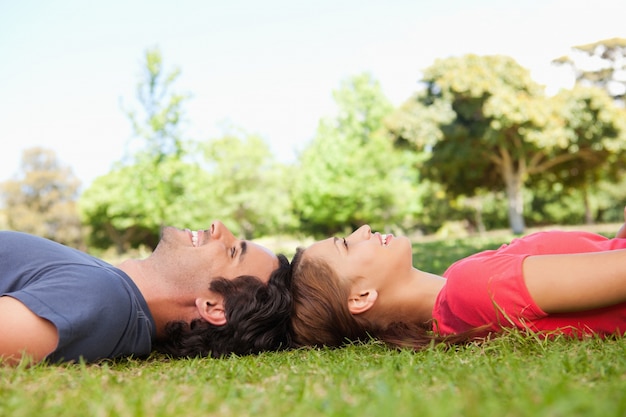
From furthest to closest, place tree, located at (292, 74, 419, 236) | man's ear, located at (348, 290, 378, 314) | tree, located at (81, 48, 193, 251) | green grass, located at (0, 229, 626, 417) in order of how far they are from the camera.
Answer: tree, located at (292, 74, 419, 236) < tree, located at (81, 48, 193, 251) < man's ear, located at (348, 290, 378, 314) < green grass, located at (0, 229, 626, 417)

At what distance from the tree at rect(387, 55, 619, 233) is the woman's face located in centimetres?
2056

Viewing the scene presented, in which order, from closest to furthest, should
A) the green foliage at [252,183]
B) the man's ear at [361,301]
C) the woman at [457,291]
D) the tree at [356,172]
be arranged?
the woman at [457,291] → the man's ear at [361,301] → the tree at [356,172] → the green foliage at [252,183]

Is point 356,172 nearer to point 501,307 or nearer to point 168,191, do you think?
point 168,191

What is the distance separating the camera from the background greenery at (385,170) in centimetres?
2275

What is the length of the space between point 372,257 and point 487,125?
2186 cm

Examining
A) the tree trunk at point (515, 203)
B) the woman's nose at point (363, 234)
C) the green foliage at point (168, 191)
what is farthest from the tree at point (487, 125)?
the woman's nose at point (363, 234)

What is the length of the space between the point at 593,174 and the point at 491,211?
553 inches

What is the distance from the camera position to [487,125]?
2373 cm

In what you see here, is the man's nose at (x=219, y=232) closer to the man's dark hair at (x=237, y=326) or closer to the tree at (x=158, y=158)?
the man's dark hair at (x=237, y=326)

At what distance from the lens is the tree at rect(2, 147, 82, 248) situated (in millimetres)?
52125

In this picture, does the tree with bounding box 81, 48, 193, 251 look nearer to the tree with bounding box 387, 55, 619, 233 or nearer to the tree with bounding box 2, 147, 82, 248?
the tree with bounding box 387, 55, 619, 233

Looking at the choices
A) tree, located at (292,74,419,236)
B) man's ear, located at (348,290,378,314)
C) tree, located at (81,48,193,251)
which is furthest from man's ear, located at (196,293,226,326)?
tree, located at (292,74,419,236)

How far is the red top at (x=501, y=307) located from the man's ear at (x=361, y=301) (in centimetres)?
39

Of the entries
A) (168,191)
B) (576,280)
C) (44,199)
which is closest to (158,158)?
(168,191)
